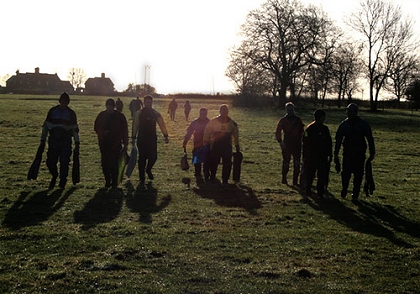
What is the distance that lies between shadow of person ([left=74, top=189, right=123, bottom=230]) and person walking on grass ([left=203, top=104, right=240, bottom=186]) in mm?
2265

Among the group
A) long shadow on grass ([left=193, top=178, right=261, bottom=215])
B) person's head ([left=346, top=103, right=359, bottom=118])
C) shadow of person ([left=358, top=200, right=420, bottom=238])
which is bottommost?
long shadow on grass ([left=193, top=178, right=261, bottom=215])

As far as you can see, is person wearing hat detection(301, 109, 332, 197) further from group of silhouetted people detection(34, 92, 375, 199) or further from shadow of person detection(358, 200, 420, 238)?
shadow of person detection(358, 200, 420, 238)

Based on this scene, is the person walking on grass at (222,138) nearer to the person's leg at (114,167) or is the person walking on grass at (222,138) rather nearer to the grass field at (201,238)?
the grass field at (201,238)

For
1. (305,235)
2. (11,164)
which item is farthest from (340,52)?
(305,235)

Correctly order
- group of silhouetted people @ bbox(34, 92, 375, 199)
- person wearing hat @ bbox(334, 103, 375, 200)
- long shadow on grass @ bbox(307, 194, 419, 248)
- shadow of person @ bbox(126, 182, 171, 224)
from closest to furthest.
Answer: long shadow on grass @ bbox(307, 194, 419, 248), shadow of person @ bbox(126, 182, 171, 224), person wearing hat @ bbox(334, 103, 375, 200), group of silhouetted people @ bbox(34, 92, 375, 199)

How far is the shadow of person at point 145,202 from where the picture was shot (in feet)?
31.4

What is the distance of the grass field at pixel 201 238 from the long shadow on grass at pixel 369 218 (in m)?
0.02

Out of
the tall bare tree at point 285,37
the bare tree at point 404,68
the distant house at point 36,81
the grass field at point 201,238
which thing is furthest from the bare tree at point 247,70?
the distant house at point 36,81

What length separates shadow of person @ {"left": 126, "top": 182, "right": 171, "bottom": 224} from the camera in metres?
9.59

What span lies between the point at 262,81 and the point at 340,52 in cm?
879

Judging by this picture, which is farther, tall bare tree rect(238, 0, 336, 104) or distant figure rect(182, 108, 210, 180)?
tall bare tree rect(238, 0, 336, 104)

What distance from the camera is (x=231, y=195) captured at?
11773mm

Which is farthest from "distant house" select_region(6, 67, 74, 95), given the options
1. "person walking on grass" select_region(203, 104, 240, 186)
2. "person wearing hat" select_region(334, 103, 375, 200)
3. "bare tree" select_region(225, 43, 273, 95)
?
"person wearing hat" select_region(334, 103, 375, 200)

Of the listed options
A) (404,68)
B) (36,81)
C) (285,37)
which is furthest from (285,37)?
(36,81)
